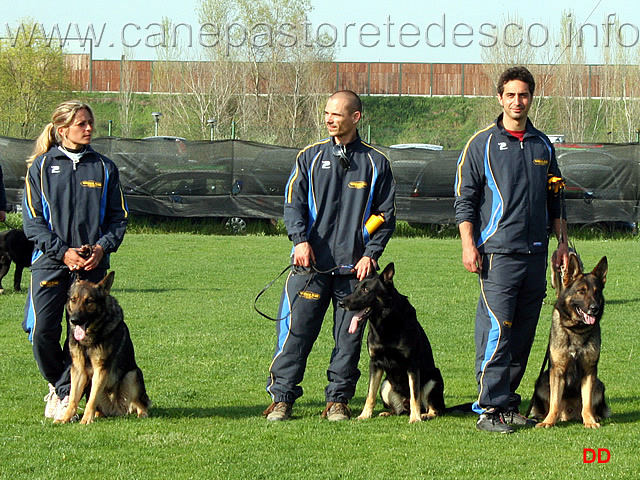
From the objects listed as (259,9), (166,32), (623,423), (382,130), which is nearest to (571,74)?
(382,130)

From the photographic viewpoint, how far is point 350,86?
52.5 m

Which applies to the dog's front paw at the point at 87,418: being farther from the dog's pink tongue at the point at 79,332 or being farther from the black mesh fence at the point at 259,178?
the black mesh fence at the point at 259,178

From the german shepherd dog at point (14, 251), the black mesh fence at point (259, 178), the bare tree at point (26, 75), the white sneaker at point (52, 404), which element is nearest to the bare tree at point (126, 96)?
the bare tree at point (26, 75)

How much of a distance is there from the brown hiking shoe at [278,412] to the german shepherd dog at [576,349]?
1.57m

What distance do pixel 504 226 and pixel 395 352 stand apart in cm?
108

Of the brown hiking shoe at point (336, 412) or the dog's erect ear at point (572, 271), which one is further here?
the brown hiking shoe at point (336, 412)

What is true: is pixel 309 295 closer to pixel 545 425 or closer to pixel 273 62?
pixel 545 425

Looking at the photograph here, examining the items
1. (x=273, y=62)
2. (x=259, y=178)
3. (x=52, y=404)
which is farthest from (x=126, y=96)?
(x=52, y=404)

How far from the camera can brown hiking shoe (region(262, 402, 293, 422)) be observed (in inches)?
222

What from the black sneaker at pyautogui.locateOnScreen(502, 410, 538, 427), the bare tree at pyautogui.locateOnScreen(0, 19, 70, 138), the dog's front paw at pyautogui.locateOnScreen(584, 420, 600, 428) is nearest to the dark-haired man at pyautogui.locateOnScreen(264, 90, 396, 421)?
the black sneaker at pyautogui.locateOnScreen(502, 410, 538, 427)

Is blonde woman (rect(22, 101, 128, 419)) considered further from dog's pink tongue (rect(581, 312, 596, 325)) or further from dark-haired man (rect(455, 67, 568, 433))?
→ dog's pink tongue (rect(581, 312, 596, 325))

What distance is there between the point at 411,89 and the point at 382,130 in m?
4.55

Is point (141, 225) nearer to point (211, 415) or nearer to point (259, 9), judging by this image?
point (211, 415)

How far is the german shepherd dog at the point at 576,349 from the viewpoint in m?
5.32
